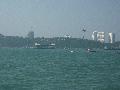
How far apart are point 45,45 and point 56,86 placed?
507ft

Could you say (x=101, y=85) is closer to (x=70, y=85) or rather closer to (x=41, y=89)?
(x=70, y=85)

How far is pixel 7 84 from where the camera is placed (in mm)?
29656

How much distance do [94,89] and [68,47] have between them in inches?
6229

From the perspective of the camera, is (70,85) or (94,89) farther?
(70,85)

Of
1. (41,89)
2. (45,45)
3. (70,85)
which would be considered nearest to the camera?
(41,89)

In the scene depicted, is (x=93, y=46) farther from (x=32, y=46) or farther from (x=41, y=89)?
(x=41, y=89)

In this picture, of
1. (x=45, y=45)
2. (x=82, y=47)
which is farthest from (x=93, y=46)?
(x=45, y=45)

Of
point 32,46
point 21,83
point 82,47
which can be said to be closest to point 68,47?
point 82,47

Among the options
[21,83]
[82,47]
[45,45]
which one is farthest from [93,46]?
[21,83]

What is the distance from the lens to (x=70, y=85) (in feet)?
96.4

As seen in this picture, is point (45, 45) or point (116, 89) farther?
point (45, 45)

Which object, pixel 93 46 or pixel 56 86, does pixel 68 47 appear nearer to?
pixel 93 46

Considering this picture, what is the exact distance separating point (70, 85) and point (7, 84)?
5.00 meters

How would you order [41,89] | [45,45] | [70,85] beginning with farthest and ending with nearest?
[45,45]
[70,85]
[41,89]
